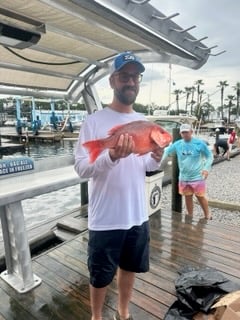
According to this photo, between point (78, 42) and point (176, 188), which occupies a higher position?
point (78, 42)

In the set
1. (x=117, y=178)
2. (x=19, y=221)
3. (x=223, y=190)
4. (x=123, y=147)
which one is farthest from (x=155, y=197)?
(x=223, y=190)

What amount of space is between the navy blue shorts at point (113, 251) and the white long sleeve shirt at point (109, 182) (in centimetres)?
6

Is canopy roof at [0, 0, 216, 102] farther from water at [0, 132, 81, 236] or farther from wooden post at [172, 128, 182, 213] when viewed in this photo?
wooden post at [172, 128, 182, 213]

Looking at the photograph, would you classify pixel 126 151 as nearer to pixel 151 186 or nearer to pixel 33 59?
pixel 33 59

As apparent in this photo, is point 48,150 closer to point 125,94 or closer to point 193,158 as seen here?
point 193,158

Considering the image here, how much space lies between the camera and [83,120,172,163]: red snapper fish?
1503mm

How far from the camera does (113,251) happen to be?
1.75m

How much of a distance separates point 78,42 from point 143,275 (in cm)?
252

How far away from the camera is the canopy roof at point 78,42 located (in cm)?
178

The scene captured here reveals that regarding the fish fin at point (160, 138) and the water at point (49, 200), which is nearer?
the fish fin at point (160, 138)

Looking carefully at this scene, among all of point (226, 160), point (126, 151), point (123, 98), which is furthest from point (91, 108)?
point (226, 160)

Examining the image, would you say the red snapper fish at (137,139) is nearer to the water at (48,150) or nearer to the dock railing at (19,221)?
the dock railing at (19,221)

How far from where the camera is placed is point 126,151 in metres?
1.49

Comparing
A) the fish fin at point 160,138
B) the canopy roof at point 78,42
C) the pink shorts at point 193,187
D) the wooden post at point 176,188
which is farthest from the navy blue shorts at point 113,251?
the wooden post at point 176,188
